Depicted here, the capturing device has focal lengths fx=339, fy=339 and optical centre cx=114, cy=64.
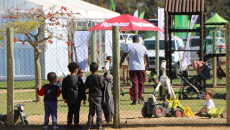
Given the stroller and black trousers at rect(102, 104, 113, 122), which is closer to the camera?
black trousers at rect(102, 104, 113, 122)

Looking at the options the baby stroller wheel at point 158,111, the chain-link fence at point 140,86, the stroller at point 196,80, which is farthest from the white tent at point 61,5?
the baby stroller wheel at point 158,111

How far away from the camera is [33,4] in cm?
1449

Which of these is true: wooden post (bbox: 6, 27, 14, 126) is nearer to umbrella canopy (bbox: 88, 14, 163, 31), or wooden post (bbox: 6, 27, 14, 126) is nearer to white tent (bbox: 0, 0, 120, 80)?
umbrella canopy (bbox: 88, 14, 163, 31)

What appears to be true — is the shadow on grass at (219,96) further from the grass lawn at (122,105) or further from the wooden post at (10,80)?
the wooden post at (10,80)

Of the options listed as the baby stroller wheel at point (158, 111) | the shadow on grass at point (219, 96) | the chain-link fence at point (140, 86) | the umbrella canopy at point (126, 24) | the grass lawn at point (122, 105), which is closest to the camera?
the baby stroller wheel at point (158, 111)

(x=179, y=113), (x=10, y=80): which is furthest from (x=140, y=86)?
(x=10, y=80)

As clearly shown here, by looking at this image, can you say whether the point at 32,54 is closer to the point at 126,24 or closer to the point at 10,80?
the point at 126,24

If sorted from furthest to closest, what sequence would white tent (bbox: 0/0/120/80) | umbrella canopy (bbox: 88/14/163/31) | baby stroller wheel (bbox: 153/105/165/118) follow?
white tent (bbox: 0/0/120/80) → umbrella canopy (bbox: 88/14/163/31) → baby stroller wheel (bbox: 153/105/165/118)

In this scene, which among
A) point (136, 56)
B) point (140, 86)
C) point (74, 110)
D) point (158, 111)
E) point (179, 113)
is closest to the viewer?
point (74, 110)

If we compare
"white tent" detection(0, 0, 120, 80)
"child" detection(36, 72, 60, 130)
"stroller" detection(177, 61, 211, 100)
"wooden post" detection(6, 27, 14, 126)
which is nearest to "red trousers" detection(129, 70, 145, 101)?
"stroller" detection(177, 61, 211, 100)

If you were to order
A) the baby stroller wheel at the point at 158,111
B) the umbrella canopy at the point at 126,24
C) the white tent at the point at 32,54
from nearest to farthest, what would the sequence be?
the baby stroller wheel at the point at 158,111
the umbrella canopy at the point at 126,24
the white tent at the point at 32,54

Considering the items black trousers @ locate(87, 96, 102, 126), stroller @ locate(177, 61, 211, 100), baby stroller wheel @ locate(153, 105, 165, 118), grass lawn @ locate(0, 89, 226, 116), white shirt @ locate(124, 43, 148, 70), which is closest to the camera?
black trousers @ locate(87, 96, 102, 126)

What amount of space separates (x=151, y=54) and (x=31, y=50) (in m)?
5.70

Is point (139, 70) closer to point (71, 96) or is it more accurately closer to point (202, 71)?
point (202, 71)
